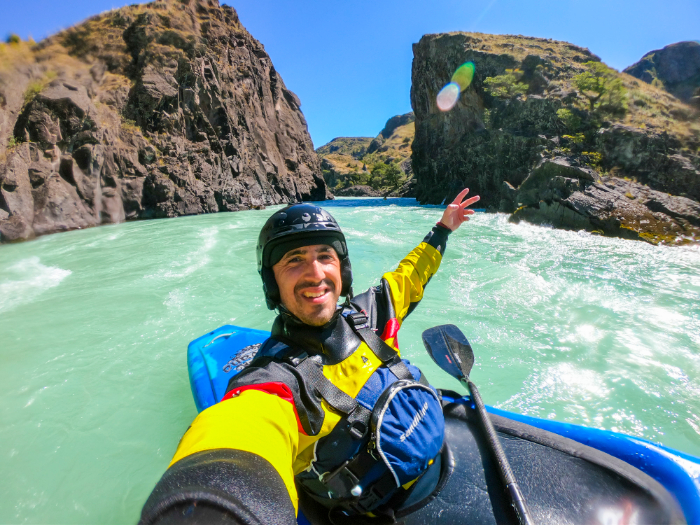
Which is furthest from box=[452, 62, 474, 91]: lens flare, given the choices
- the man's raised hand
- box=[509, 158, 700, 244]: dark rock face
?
the man's raised hand

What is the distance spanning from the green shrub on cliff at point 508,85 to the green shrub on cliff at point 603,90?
189 inches

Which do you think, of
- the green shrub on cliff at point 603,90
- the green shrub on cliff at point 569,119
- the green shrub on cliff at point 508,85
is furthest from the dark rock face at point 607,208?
the green shrub on cliff at point 508,85

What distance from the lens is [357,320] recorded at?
163cm

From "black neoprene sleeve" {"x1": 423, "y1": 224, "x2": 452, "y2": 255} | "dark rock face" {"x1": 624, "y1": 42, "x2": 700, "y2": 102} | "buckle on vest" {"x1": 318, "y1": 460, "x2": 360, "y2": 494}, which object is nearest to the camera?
"buckle on vest" {"x1": 318, "y1": 460, "x2": 360, "y2": 494}

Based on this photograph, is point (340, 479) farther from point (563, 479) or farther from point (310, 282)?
point (563, 479)

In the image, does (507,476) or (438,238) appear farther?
(438,238)

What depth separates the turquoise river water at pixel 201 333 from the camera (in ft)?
7.40

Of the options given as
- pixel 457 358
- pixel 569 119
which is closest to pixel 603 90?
pixel 569 119

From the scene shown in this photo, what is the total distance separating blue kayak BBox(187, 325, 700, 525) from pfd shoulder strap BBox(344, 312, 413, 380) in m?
0.48

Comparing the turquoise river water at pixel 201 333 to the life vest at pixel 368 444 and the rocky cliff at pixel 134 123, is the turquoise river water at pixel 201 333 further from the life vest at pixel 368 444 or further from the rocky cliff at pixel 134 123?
the rocky cliff at pixel 134 123

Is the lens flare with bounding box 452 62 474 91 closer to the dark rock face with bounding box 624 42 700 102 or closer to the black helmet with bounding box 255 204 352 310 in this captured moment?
the black helmet with bounding box 255 204 352 310

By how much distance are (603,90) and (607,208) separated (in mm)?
14270

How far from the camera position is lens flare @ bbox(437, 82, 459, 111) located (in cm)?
3225

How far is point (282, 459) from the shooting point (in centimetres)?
91
